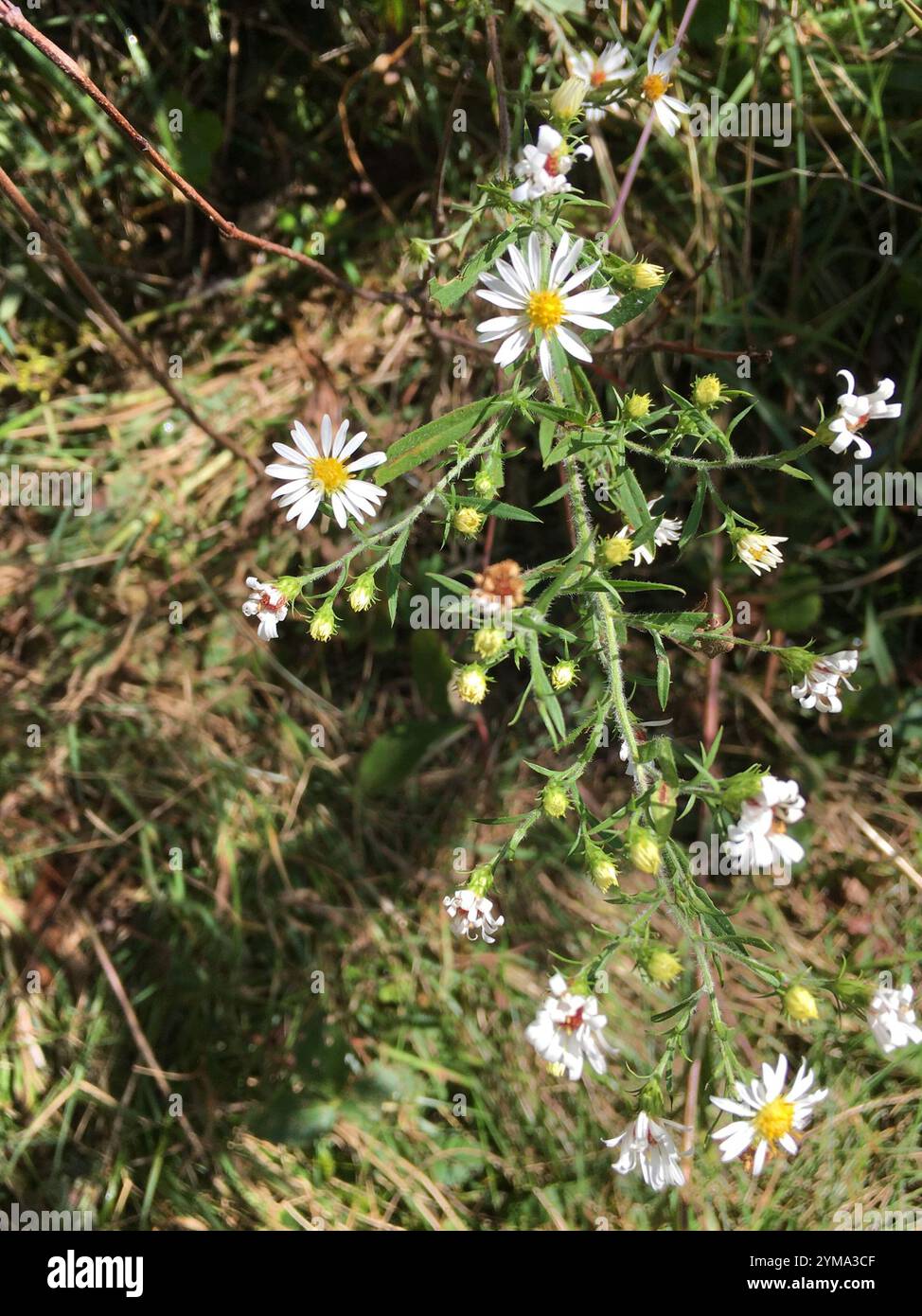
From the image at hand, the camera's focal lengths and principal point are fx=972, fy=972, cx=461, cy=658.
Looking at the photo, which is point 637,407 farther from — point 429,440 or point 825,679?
point 825,679

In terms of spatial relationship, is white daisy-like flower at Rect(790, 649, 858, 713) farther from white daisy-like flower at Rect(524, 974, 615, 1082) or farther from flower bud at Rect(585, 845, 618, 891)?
white daisy-like flower at Rect(524, 974, 615, 1082)

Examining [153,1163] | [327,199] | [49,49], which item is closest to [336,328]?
[327,199]

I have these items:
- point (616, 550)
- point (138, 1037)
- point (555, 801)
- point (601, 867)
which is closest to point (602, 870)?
point (601, 867)

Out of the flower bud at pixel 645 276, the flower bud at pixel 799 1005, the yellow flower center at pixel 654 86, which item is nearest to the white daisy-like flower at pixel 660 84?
the yellow flower center at pixel 654 86

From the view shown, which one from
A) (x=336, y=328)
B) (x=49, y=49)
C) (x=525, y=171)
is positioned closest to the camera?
(x=525, y=171)

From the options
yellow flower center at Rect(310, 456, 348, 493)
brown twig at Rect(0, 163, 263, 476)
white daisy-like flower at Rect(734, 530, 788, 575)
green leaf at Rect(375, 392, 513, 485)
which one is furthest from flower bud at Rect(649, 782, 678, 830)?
brown twig at Rect(0, 163, 263, 476)

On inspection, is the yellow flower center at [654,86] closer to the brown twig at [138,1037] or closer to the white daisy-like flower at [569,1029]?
the white daisy-like flower at [569,1029]
